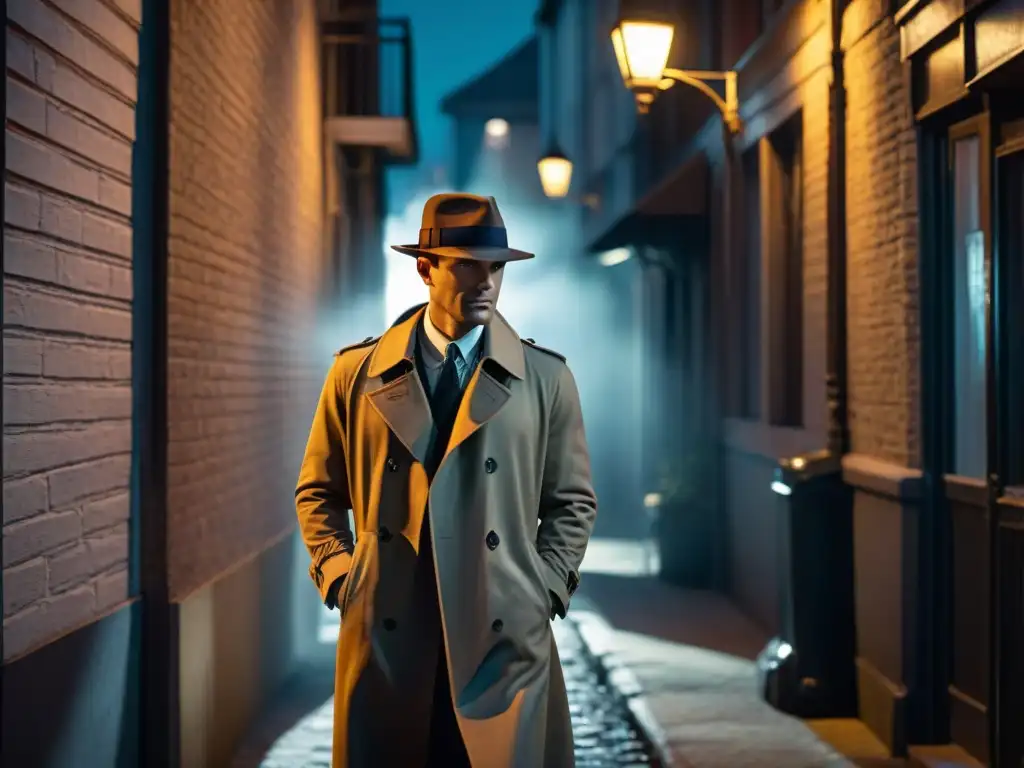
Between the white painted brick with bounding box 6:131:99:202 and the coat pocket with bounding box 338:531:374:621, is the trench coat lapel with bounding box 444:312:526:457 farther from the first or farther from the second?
the white painted brick with bounding box 6:131:99:202

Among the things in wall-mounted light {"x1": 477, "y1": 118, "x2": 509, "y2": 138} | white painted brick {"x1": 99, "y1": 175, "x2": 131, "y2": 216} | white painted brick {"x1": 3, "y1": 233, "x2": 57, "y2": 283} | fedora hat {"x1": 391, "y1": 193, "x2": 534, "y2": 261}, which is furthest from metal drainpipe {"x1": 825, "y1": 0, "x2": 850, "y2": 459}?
wall-mounted light {"x1": 477, "y1": 118, "x2": 509, "y2": 138}

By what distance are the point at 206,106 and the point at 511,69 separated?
27651mm

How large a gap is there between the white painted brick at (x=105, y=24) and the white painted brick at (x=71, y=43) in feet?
0.13

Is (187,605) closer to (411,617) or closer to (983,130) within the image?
(411,617)

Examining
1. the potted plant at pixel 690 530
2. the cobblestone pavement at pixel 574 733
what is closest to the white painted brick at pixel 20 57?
the cobblestone pavement at pixel 574 733

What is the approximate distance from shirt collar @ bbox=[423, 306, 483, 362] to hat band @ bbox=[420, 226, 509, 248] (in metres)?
0.24

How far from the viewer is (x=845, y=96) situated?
7141 millimetres

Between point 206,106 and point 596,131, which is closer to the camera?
point 206,106

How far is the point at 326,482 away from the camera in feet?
12.7

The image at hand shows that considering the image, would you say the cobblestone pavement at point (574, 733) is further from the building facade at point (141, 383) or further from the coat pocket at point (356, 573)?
the coat pocket at point (356, 573)

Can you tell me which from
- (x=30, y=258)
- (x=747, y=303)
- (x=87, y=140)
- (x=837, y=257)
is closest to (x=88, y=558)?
(x=30, y=258)

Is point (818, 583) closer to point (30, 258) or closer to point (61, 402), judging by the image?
point (61, 402)

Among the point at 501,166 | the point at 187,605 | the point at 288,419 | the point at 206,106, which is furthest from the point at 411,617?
the point at 501,166

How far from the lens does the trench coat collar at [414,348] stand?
3.67 metres
